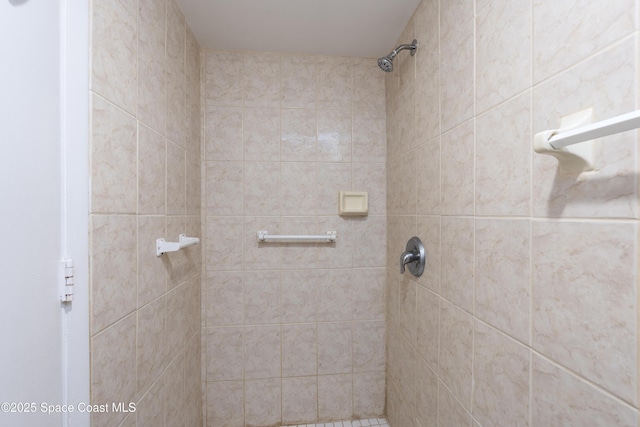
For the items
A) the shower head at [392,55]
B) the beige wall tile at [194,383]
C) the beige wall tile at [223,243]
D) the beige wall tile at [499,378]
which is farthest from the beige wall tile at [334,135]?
the beige wall tile at [194,383]

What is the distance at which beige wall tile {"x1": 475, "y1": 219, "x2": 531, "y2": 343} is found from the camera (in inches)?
24.8

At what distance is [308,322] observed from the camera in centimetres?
154

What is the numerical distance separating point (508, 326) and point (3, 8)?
1.25 metres

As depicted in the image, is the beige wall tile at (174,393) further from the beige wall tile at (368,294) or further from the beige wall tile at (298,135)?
the beige wall tile at (298,135)

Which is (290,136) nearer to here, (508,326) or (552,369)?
(508,326)

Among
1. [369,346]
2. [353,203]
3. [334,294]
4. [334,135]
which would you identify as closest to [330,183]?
[353,203]

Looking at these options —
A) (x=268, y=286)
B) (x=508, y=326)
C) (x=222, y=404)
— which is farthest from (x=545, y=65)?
(x=222, y=404)

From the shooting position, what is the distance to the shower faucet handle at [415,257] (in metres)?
1.13

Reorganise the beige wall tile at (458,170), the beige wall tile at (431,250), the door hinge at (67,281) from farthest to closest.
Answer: the beige wall tile at (431,250) < the beige wall tile at (458,170) < the door hinge at (67,281)

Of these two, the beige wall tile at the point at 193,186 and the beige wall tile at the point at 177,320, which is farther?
the beige wall tile at the point at 193,186

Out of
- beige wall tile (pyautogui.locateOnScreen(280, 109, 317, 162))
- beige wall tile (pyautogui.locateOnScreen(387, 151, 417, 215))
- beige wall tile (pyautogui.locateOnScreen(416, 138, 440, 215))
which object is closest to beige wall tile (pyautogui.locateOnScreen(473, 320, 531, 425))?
beige wall tile (pyautogui.locateOnScreen(416, 138, 440, 215))

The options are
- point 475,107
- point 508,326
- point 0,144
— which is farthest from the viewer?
point 475,107

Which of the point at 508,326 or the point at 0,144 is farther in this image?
the point at 508,326

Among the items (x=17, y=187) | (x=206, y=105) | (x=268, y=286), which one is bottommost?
(x=268, y=286)
